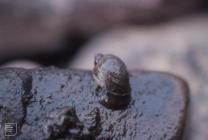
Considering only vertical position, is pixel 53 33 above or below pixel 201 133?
above

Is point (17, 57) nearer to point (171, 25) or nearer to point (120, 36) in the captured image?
point (120, 36)

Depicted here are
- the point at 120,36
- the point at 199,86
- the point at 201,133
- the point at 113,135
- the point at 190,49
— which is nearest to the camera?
the point at 113,135

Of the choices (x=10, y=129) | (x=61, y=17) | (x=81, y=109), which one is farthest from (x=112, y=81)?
(x=61, y=17)

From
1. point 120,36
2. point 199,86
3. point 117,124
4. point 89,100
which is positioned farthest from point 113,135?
point 120,36

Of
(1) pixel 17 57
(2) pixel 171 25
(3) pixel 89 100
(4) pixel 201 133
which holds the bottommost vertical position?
(4) pixel 201 133

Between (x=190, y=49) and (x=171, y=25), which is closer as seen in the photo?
(x=190, y=49)


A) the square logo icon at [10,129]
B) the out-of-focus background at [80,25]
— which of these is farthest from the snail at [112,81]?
the out-of-focus background at [80,25]

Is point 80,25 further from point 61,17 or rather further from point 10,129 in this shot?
point 10,129
